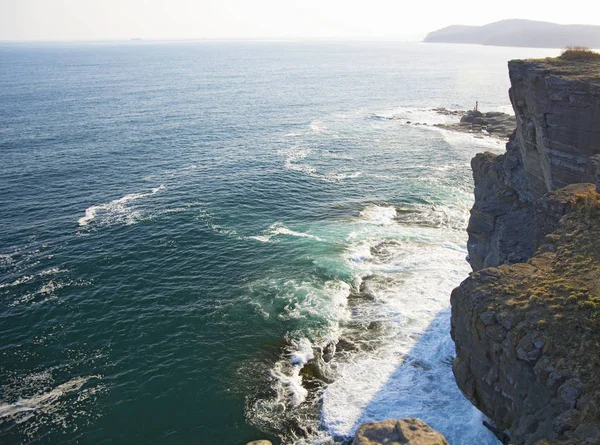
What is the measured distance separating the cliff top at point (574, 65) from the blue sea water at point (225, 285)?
2487 cm

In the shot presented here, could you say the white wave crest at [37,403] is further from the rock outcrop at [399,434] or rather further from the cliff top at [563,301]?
the cliff top at [563,301]

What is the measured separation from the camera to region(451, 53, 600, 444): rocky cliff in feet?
80.4

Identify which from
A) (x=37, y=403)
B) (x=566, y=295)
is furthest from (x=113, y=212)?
(x=566, y=295)

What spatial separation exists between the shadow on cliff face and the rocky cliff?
415cm

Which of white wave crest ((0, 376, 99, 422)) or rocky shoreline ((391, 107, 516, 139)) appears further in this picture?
rocky shoreline ((391, 107, 516, 139))

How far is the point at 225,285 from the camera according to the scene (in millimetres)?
55094

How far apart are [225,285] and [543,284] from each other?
117 ft

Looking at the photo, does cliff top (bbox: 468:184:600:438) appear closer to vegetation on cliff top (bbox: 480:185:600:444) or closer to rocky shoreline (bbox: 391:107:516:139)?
vegetation on cliff top (bbox: 480:185:600:444)

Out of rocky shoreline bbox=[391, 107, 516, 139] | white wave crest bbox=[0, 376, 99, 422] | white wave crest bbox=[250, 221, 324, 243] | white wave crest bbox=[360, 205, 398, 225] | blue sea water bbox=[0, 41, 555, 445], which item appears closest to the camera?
white wave crest bbox=[0, 376, 99, 422]

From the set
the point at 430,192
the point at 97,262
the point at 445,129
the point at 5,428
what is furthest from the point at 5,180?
the point at 445,129

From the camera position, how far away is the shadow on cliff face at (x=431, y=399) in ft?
115

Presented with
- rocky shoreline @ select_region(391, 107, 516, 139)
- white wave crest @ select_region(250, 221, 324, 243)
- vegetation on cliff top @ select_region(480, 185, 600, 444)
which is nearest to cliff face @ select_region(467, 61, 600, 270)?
vegetation on cliff top @ select_region(480, 185, 600, 444)

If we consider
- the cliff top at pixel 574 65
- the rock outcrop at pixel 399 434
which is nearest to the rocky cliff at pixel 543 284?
the cliff top at pixel 574 65

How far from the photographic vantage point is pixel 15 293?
52562 millimetres
